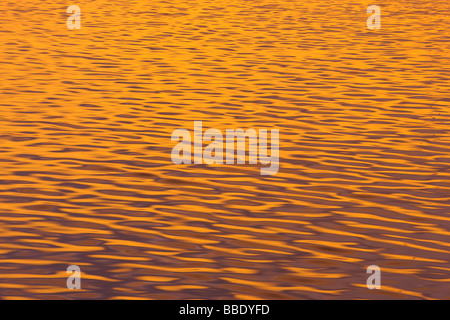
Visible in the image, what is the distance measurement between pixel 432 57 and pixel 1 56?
537 inches

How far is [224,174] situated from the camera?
16.3 metres

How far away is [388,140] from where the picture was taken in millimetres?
18859
